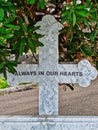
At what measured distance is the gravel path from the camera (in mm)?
8672

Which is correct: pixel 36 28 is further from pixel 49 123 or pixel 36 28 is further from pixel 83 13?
pixel 49 123

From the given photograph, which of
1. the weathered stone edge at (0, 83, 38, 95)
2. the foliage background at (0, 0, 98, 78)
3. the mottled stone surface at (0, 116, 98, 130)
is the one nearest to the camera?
the foliage background at (0, 0, 98, 78)

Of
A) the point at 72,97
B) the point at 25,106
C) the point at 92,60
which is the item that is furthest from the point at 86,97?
the point at 92,60

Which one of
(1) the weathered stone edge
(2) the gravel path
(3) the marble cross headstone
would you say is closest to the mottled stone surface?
(3) the marble cross headstone

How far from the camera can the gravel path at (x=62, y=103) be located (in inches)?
341

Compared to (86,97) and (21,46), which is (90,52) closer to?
(21,46)

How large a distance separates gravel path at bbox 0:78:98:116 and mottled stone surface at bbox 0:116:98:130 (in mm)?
4336

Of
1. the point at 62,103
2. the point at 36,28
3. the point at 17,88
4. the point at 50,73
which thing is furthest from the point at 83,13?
the point at 17,88

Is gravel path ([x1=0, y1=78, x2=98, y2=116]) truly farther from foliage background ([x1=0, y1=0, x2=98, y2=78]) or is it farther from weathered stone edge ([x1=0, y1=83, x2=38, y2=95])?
foliage background ([x1=0, y1=0, x2=98, y2=78])

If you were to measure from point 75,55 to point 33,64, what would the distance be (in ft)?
1.28

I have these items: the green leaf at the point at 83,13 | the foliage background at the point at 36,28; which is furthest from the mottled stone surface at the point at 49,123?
the green leaf at the point at 83,13

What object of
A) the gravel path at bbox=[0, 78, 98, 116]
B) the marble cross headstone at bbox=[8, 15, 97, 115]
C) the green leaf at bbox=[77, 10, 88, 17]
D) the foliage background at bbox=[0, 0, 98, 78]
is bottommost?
the gravel path at bbox=[0, 78, 98, 116]

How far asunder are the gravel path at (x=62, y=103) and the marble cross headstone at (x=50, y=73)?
4.24 metres

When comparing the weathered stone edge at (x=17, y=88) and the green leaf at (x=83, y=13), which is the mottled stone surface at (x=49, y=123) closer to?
the green leaf at (x=83, y=13)
